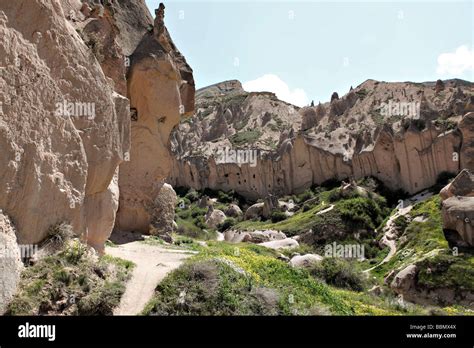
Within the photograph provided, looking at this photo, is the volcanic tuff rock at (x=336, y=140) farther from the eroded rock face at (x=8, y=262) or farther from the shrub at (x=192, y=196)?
the eroded rock face at (x=8, y=262)

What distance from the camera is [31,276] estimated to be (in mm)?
8969

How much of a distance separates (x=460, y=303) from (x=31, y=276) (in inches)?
1000

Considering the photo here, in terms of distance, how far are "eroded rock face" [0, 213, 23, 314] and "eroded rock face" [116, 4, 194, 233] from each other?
1176cm

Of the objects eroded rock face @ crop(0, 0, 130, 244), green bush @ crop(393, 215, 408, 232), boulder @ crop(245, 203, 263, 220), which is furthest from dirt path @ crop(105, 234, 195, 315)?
boulder @ crop(245, 203, 263, 220)

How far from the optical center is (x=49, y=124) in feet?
32.4

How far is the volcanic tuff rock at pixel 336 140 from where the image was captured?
150 ft

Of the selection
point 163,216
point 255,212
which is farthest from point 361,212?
point 163,216

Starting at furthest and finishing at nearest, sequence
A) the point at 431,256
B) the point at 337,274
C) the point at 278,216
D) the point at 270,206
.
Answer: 1. the point at 270,206
2. the point at 278,216
3. the point at 431,256
4. the point at 337,274

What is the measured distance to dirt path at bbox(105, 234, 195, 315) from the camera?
9992 mm

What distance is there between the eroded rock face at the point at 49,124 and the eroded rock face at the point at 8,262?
0.26 m

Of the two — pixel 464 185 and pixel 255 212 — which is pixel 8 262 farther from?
pixel 255 212

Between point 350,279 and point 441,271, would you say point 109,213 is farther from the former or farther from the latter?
point 441,271

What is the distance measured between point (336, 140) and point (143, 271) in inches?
1995

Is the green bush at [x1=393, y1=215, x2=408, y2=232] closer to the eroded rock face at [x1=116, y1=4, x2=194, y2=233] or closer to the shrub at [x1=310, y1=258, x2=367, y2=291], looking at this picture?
the shrub at [x1=310, y1=258, x2=367, y2=291]
